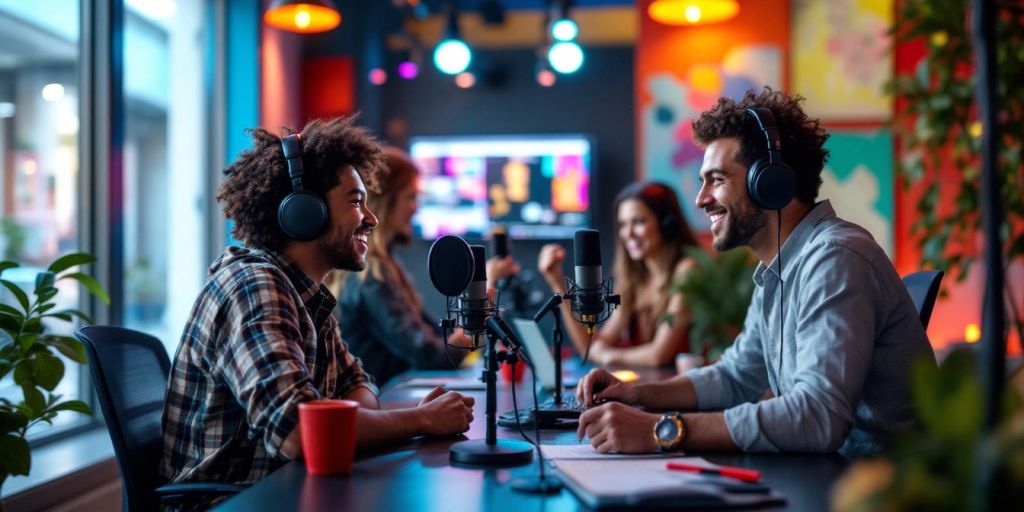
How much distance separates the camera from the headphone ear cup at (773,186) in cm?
173

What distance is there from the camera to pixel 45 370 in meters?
1.83

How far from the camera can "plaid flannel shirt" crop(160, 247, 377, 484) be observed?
1407 millimetres

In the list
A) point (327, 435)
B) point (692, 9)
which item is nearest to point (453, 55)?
point (692, 9)

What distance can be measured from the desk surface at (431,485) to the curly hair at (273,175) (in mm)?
536

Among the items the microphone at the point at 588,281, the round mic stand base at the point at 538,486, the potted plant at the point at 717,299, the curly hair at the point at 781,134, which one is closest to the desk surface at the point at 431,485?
the round mic stand base at the point at 538,486

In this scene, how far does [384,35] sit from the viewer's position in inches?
273

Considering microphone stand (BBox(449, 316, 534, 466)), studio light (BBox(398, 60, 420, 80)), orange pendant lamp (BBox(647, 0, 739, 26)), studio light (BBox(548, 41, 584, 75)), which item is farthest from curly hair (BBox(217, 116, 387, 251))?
studio light (BBox(398, 60, 420, 80))

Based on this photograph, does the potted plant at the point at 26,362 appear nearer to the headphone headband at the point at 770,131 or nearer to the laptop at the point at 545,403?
the laptop at the point at 545,403

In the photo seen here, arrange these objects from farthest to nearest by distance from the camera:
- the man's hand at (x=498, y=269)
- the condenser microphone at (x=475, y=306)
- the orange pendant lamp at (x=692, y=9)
Result: the orange pendant lamp at (x=692, y=9), the man's hand at (x=498, y=269), the condenser microphone at (x=475, y=306)

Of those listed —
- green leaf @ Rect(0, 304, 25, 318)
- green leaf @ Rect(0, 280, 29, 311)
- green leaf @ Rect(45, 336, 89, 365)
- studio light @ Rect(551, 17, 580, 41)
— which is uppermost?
studio light @ Rect(551, 17, 580, 41)

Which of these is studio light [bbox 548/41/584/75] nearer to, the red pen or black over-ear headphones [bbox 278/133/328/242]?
black over-ear headphones [bbox 278/133/328/242]

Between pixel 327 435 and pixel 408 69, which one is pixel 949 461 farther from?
pixel 408 69

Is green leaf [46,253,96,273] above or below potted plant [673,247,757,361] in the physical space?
above

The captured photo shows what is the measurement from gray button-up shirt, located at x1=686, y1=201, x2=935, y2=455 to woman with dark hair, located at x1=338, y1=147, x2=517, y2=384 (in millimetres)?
1287
